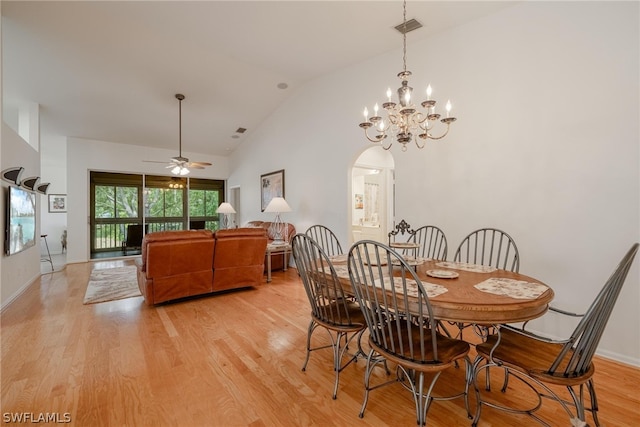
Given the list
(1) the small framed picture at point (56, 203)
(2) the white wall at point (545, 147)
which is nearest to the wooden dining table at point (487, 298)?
(2) the white wall at point (545, 147)

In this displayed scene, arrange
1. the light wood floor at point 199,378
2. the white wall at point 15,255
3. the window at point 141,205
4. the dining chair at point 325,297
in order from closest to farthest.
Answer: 1. the light wood floor at point 199,378
2. the dining chair at point 325,297
3. the white wall at point 15,255
4. the window at point 141,205

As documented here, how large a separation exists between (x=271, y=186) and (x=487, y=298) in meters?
5.70

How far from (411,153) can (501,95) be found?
113 cm

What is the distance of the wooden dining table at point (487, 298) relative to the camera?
4.60 feet

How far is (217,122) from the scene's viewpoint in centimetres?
663

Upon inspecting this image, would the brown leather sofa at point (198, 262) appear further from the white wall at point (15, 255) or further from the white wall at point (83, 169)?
the white wall at point (83, 169)

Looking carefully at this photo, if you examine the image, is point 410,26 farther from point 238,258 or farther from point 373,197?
point 373,197

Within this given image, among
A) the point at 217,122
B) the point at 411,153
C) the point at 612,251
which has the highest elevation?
the point at 217,122

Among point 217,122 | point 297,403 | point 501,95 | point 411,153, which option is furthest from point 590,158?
point 217,122

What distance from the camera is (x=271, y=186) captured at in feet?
21.9

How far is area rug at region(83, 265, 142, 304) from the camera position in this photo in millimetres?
3904

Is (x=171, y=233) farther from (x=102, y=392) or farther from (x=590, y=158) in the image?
(x=590, y=158)

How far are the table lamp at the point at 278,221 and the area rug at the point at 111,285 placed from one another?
241 centimetres

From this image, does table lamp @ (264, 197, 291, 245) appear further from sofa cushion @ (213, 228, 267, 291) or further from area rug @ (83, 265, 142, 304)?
area rug @ (83, 265, 142, 304)
